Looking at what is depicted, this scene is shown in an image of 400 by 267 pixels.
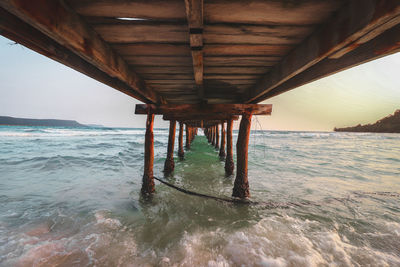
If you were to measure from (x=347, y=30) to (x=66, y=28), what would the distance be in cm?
216

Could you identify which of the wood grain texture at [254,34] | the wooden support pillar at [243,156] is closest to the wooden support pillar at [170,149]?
the wooden support pillar at [243,156]

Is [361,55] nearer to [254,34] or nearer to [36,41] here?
[254,34]

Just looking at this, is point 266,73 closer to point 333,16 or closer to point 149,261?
point 333,16

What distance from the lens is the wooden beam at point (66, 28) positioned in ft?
3.30

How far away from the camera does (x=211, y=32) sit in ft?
5.44

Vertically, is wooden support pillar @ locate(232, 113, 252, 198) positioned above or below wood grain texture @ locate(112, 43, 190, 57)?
below

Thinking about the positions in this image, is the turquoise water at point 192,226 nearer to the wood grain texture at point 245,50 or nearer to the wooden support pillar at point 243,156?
the wooden support pillar at point 243,156

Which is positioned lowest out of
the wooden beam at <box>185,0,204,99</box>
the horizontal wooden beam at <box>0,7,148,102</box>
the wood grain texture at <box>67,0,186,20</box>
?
the horizontal wooden beam at <box>0,7,148,102</box>

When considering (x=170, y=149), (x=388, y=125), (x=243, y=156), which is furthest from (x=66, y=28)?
(x=388, y=125)

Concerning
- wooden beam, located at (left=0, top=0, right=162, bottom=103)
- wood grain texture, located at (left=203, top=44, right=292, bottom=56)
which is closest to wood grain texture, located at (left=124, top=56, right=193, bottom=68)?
wooden beam, located at (left=0, top=0, right=162, bottom=103)

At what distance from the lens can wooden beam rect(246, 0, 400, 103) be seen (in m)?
0.98

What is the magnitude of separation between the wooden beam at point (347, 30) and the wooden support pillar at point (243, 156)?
2.13 meters

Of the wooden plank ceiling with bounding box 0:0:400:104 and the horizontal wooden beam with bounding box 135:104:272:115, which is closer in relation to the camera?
the wooden plank ceiling with bounding box 0:0:400:104

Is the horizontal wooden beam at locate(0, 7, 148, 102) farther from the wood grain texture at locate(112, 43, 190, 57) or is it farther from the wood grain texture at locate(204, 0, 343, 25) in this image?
the wood grain texture at locate(204, 0, 343, 25)
